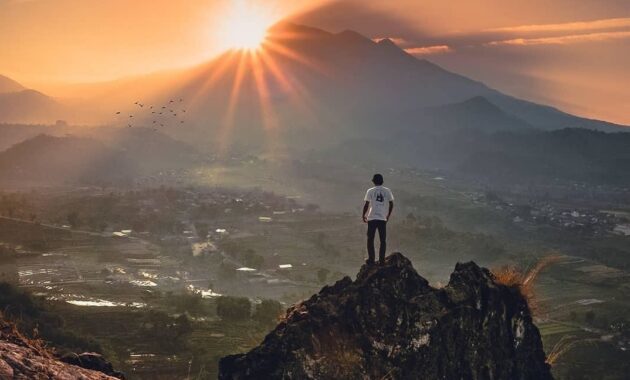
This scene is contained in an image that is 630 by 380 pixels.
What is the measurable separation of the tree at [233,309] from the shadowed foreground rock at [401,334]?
90330 millimetres

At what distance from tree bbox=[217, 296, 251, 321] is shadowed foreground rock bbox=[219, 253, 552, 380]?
90330mm

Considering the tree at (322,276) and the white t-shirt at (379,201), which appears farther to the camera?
the tree at (322,276)

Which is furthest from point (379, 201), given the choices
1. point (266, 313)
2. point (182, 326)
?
point (266, 313)

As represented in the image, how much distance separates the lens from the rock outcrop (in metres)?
10.3

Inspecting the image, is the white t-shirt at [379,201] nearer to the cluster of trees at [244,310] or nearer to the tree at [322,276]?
the cluster of trees at [244,310]

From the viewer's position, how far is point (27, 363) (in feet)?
35.5

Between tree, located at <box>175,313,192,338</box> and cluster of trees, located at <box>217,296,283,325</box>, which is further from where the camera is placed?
cluster of trees, located at <box>217,296,283,325</box>

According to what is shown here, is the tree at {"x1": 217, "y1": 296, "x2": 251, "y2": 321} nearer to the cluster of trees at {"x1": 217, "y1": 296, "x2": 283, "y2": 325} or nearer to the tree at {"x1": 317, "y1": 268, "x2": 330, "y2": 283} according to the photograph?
the cluster of trees at {"x1": 217, "y1": 296, "x2": 283, "y2": 325}

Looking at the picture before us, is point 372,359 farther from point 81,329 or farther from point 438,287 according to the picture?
point 81,329

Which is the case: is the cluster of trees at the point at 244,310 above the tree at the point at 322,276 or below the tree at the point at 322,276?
below

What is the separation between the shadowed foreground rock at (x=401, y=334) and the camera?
16.6 m

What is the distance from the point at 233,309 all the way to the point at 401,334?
9405 cm

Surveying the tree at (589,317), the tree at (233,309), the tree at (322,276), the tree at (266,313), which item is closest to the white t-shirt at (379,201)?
the tree at (266,313)

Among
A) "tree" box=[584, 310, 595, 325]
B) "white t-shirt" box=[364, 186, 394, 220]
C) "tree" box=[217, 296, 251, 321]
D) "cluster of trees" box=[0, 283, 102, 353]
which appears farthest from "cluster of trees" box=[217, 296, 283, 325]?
"white t-shirt" box=[364, 186, 394, 220]
